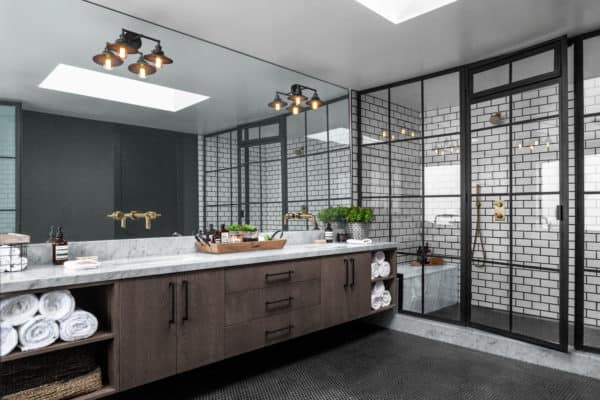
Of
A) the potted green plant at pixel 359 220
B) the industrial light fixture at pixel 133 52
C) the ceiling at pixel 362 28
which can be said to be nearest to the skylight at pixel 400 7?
the ceiling at pixel 362 28

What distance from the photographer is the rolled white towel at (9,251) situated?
202cm

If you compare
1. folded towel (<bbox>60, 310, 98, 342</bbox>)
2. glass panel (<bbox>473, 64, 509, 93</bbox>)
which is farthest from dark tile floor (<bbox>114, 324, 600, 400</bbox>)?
glass panel (<bbox>473, 64, 509, 93</bbox>)

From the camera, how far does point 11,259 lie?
2037 millimetres

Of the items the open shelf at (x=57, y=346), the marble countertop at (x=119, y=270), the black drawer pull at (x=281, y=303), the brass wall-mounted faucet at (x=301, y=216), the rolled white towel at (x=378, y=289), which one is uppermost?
the brass wall-mounted faucet at (x=301, y=216)

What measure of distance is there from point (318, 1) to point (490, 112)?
1.75m

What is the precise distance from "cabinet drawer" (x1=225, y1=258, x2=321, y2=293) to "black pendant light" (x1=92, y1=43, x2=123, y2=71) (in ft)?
4.96

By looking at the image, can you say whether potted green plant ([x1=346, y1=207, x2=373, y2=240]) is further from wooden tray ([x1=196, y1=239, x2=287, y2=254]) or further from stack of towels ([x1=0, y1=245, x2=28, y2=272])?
stack of towels ([x1=0, y1=245, x2=28, y2=272])

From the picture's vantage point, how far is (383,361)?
3.11 metres

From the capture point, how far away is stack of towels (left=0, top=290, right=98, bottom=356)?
71.3 inches

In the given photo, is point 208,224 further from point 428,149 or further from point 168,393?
point 428,149

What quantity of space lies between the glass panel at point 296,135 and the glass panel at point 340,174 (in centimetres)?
39

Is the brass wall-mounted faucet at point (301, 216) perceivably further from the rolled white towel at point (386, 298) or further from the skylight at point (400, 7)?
the skylight at point (400, 7)

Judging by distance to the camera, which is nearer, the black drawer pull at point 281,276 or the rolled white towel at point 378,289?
the black drawer pull at point 281,276

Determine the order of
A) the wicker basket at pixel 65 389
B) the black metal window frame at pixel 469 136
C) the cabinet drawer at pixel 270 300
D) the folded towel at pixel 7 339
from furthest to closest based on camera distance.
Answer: the black metal window frame at pixel 469 136
the cabinet drawer at pixel 270 300
the wicker basket at pixel 65 389
the folded towel at pixel 7 339
